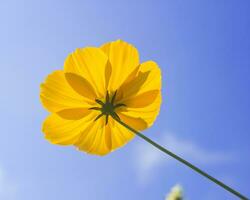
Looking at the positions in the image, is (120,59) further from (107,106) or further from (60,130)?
(60,130)

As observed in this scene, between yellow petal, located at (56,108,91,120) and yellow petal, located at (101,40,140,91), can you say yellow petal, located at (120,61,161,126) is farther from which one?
yellow petal, located at (56,108,91,120)

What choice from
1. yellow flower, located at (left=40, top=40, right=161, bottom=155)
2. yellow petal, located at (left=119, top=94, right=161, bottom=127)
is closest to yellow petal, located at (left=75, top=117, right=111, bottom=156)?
yellow flower, located at (left=40, top=40, right=161, bottom=155)

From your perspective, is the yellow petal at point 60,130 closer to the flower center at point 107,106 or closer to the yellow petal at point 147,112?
the flower center at point 107,106

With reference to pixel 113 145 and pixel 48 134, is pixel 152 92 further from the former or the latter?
pixel 48 134

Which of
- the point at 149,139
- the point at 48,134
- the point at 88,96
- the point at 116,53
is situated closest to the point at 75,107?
the point at 88,96

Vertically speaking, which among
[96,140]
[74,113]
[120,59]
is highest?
[120,59]

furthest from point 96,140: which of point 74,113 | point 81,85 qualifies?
point 81,85
